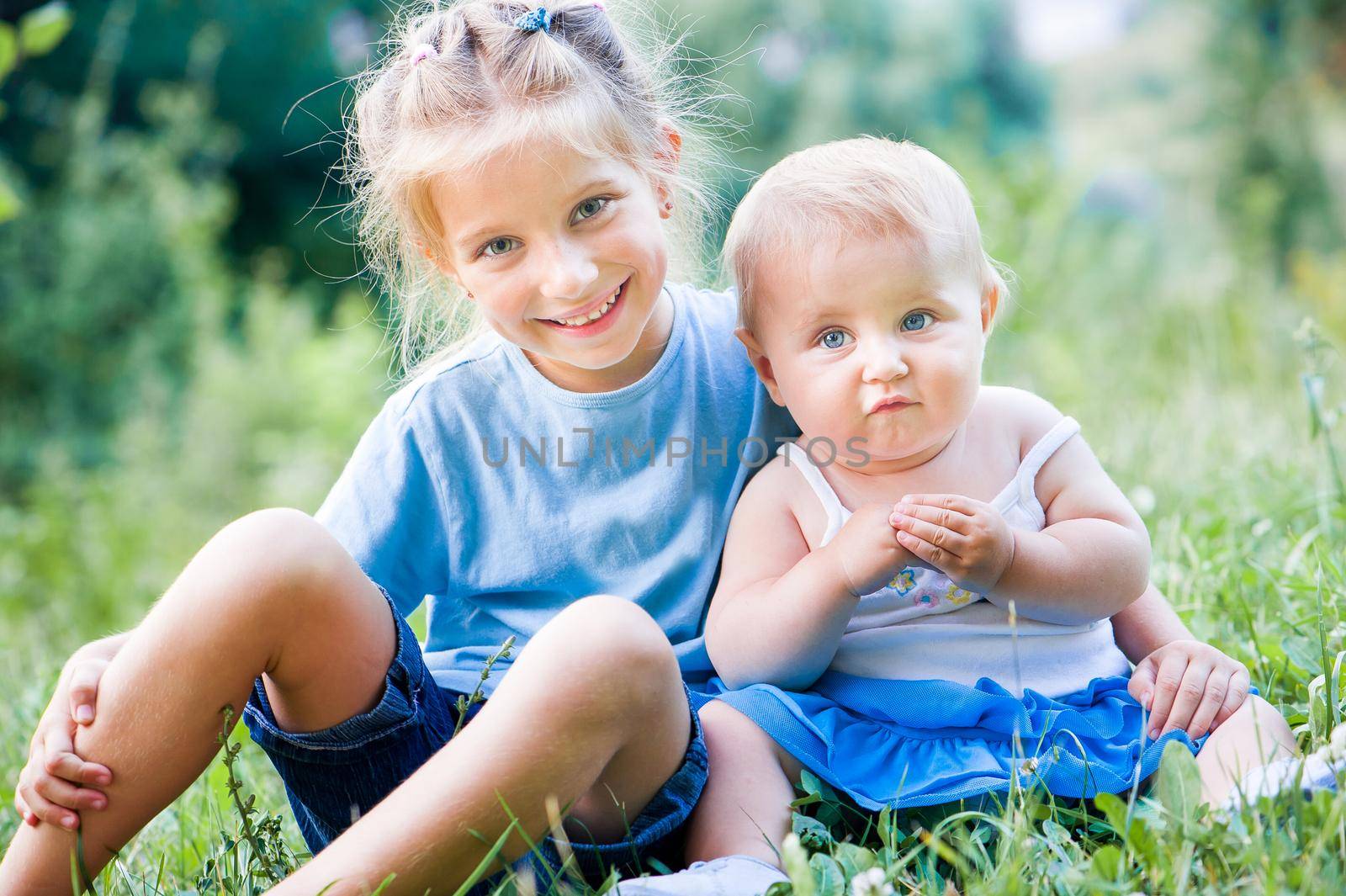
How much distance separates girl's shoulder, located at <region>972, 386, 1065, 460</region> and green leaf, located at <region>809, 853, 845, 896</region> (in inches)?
27.1

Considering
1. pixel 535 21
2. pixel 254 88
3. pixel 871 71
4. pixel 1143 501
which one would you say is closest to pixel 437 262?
pixel 535 21

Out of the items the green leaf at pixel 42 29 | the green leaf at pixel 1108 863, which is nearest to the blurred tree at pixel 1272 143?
the green leaf at pixel 1108 863

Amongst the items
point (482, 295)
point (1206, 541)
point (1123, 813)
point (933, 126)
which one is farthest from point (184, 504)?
point (933, 126)

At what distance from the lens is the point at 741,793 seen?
62.1 inches

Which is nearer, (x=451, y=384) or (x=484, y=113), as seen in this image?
(x=484, y=113)

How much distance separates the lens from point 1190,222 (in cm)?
842

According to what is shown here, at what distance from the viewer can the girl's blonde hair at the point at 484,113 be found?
70.1 inches

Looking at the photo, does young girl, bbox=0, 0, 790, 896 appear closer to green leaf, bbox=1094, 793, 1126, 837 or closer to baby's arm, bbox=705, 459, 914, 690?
baby's arm, bbox=705, 459, 914, 690

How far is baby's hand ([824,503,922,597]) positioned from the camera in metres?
1.56

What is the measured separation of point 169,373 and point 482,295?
17.6 feet

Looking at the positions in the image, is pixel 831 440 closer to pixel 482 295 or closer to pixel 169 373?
pixel 482 295

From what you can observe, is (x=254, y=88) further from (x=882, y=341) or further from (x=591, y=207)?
(x=882, y=341)

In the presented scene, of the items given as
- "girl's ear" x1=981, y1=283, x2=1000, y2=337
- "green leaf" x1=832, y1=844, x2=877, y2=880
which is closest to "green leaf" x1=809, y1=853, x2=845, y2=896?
"green leaf" x1=832, y1=844, x2=877, y2=880

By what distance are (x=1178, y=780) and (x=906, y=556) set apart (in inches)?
16.2
